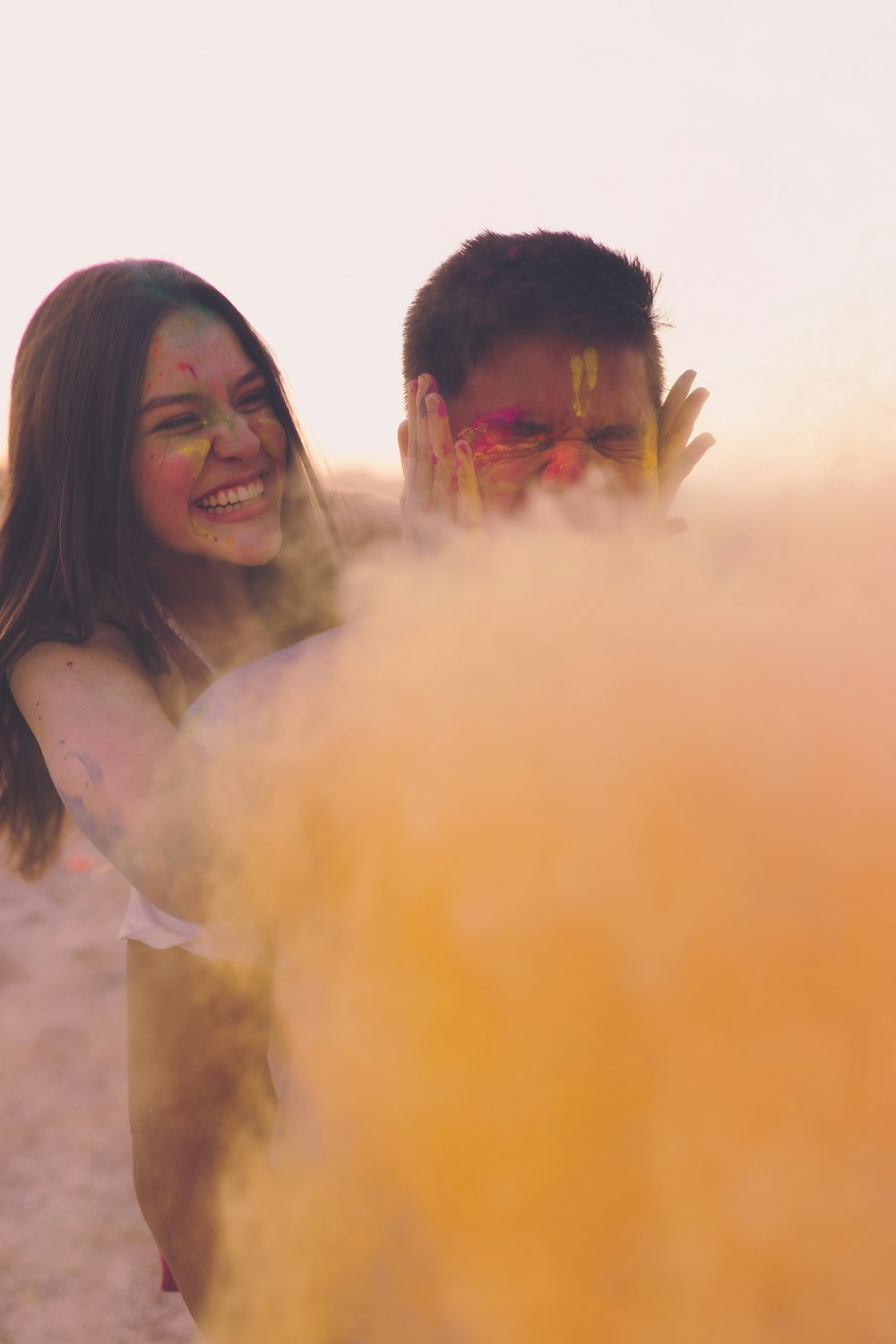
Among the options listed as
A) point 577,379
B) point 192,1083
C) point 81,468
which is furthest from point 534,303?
point 192,1083

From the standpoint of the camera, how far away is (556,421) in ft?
4.54

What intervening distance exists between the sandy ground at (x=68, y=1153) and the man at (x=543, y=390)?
2.08m

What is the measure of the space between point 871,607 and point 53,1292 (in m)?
2.49

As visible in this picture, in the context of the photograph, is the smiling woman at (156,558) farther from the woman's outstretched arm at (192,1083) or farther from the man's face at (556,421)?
the man's face at (556,421)

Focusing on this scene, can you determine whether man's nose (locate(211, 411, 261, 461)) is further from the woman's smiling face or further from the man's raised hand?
the man's raised hand

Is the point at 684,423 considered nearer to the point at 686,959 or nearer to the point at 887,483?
the point at 887,483

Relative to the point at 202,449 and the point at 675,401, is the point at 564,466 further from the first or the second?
the point at 202,449

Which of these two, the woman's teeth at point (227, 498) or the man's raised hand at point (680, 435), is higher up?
the man's raised hand at point (680, 435)

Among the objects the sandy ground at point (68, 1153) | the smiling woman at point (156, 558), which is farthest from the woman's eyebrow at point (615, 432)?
the sandy ground at point (68, 1153)

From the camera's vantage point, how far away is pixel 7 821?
6.84 ft

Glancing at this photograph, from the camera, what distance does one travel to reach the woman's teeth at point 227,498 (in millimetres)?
1830

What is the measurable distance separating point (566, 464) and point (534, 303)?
1.00ft

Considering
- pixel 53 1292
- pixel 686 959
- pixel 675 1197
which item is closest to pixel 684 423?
pixel 686 959

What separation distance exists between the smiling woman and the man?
45cm
